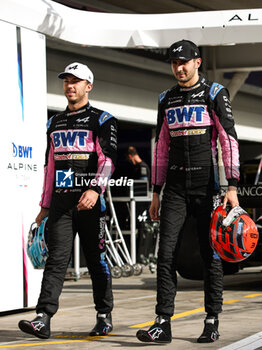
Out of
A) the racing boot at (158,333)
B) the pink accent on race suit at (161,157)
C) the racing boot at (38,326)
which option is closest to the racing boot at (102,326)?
the racing boot at (38,326)

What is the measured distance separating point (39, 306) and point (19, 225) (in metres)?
2.79

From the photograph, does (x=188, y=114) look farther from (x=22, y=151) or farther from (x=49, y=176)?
(x=22, y=151)

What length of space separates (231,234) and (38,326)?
1546mm

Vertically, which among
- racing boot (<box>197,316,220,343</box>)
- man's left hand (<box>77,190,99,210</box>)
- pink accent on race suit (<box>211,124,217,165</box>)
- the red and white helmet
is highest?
pink accent on race suit (<box>211,124,217,165</box>)

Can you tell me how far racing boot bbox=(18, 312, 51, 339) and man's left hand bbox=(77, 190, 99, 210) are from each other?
84cm

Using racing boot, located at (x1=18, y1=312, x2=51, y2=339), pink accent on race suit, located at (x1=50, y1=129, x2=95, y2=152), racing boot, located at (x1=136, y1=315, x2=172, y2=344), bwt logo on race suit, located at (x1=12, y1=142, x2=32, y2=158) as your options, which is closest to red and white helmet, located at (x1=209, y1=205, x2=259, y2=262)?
racing boot, located at (x1=136, y1=315, x2=172, y2=344)

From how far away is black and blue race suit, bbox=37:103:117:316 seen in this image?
6754mm

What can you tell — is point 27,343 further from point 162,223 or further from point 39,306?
point 162,223

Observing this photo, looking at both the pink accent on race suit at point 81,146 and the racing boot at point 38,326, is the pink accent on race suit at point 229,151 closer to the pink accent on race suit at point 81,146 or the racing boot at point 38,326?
the pink accent on race suit at point 81,146

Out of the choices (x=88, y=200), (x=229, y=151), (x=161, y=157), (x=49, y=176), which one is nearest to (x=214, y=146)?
(x=229, y=151)

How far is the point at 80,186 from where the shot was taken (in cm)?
680

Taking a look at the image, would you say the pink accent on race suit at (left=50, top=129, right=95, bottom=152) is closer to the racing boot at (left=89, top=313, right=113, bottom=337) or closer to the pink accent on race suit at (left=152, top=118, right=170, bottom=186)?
the pink accent on race suit at (left=152, top=118, right=170, bottom=186)

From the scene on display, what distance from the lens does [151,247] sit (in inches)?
603

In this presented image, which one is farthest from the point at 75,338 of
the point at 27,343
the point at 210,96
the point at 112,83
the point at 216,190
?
the point at 112,83
